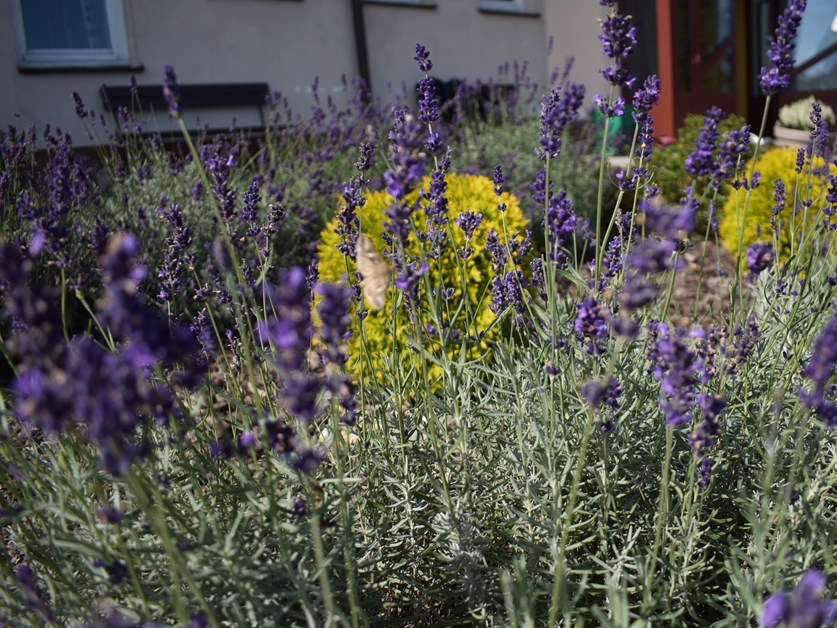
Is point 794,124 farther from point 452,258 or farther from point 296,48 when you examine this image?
point 452,258

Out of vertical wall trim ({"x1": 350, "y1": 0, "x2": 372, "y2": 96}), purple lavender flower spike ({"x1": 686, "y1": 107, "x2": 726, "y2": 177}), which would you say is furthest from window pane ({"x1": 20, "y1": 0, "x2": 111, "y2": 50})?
purple lavender flower spike ({"x1": 686, "y1": 107, "x2": 726, "y2": 177})

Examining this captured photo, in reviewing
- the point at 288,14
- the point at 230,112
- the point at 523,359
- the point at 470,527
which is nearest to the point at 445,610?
the point at 470,527

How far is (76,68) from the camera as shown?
7.24 metres

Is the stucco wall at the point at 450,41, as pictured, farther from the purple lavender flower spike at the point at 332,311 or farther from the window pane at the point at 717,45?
the purple lavender flower spike at the point at 332,311

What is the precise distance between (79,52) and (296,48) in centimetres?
265

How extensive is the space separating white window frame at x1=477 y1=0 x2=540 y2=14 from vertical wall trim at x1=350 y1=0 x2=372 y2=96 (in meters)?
2.62

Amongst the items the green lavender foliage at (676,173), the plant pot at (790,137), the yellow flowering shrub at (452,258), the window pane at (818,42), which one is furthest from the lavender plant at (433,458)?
the window pane at (818,42)

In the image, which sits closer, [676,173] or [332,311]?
[332,311]

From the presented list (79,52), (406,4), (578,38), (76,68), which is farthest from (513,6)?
(76,68)

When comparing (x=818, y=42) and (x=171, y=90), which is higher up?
(x=818, y=42)

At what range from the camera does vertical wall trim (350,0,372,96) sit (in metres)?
9.14

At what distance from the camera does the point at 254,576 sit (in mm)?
1315

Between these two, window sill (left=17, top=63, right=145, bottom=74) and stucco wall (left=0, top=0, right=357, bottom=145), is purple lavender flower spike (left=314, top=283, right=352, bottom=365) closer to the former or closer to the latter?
stucco wall (left=0, top=0, right=357, bottom=145)

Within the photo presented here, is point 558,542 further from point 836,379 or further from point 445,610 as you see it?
point 836,379
